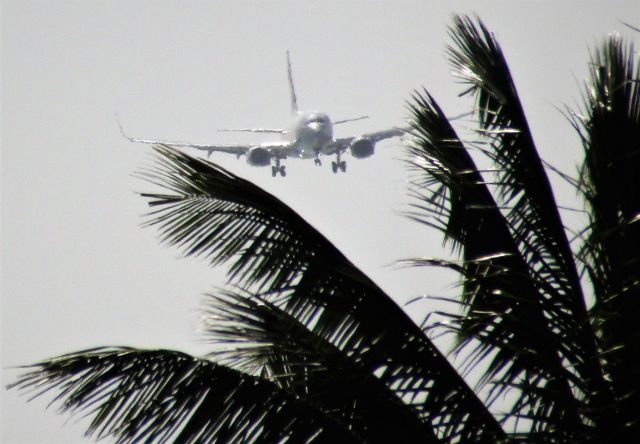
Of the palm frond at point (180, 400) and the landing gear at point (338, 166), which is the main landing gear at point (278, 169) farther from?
the palm frond at point (180, 400)

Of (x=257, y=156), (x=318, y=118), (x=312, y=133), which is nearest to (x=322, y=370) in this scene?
(x=312, y=133)

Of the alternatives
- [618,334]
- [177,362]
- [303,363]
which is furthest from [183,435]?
[618,334]

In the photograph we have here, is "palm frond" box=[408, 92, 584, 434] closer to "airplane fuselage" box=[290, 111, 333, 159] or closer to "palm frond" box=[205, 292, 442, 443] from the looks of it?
"palm frond" box=[205, 292, 442, 443]

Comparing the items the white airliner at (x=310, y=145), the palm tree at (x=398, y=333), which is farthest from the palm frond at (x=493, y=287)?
the white airliner at (x=310, y=145)

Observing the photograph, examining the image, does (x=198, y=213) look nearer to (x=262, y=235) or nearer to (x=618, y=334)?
(x=262, y=235)

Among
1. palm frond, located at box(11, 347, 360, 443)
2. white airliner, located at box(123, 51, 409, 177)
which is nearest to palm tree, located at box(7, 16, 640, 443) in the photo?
palm frond, located at box(11, 347, 360, 443)
